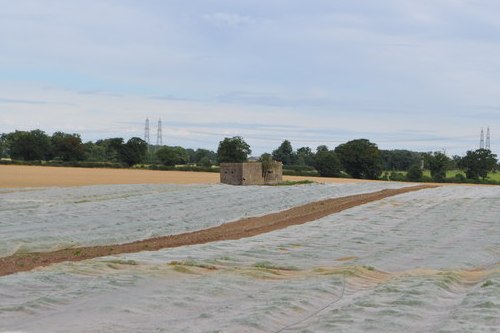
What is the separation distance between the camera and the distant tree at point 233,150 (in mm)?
78250

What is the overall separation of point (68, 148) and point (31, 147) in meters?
4.96

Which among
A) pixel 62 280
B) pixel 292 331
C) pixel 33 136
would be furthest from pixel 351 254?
pixel 33 136

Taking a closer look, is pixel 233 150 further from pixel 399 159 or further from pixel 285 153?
pixel 399 159

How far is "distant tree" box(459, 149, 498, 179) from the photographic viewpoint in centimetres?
8431

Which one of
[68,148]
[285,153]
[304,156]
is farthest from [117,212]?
[304,156]

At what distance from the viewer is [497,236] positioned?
1889 cm

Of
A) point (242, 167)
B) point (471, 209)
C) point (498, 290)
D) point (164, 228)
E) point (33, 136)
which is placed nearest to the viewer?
point (498, 290)

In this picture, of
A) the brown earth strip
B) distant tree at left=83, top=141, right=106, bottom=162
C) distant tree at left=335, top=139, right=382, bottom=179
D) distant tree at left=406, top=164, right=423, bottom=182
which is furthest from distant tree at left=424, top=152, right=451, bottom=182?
the brown earth strip

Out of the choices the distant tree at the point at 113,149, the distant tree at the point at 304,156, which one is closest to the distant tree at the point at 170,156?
the distant tree at the point at 113,149

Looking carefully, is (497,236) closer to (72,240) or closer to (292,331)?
(72,240)

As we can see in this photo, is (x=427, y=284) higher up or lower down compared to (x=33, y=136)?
lower down

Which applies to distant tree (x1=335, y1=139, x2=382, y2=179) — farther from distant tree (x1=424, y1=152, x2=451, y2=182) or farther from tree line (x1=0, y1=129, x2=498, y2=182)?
distant tree (x1=424, y1=152, x2=451, y2=182)

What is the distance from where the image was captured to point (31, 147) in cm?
9625

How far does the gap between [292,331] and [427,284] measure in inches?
163
